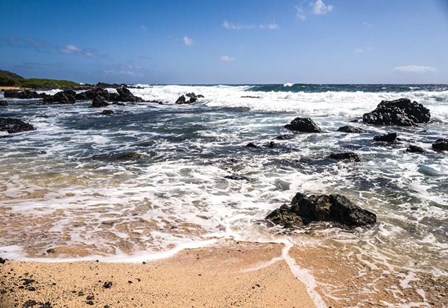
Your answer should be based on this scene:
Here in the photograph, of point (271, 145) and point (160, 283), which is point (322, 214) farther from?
point (271, 145)

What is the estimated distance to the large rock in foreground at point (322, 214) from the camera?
6.96 meters

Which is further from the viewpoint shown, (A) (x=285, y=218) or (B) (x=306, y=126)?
(B) (x=306, y=126)

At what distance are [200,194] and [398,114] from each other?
1909cm

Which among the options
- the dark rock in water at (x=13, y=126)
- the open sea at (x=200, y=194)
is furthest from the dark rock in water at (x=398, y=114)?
the dark rock in water at (x=13, y=126)

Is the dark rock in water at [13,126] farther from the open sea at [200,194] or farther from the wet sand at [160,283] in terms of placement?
the wet sand at [160,283]

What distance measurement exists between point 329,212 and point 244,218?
1708mm

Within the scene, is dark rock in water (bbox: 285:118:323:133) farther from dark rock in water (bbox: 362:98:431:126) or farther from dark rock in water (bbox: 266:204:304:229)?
dark rock in water (bbox: 266:204:304:229)

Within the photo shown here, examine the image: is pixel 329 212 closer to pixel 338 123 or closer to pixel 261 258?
pixel 261 258

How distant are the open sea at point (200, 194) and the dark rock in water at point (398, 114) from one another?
225 inches

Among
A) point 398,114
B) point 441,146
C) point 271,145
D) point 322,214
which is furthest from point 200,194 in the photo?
point 398,114

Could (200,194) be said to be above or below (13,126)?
below

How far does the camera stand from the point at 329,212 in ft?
23.5

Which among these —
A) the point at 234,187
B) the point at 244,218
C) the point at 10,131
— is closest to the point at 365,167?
the point at 234,187

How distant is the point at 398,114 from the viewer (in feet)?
76.6
